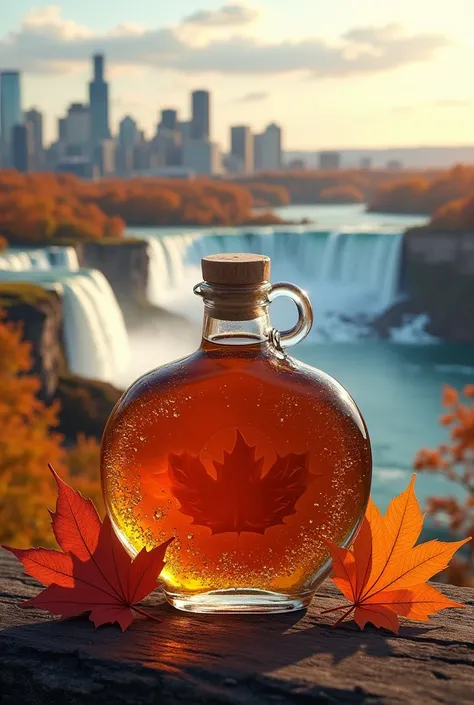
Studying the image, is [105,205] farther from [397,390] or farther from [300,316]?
[300,316]

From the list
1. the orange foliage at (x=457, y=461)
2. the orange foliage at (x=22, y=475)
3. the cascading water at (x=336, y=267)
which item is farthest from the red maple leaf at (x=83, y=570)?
the cascading water at (x=336, y=267)

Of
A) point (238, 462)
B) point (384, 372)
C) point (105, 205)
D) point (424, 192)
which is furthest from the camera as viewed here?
point (424, 192)

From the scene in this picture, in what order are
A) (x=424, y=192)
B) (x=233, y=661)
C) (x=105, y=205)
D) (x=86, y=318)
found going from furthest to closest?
(x=424, y=192) → (x=105, y=205) → (x=86, y=318) → (x=233, y=661)

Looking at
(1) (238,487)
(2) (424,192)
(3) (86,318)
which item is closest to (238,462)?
(1) (238,487)

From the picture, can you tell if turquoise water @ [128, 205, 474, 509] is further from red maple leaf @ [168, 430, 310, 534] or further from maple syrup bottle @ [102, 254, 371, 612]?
red maple leaf @ [168, 430, 310, 534]

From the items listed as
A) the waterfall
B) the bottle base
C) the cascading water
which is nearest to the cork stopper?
the bottle base
